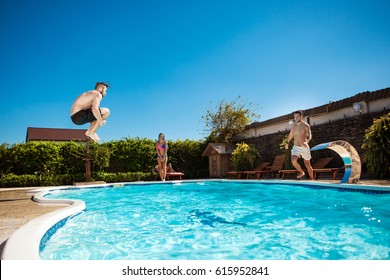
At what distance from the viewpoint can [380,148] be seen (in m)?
8.45

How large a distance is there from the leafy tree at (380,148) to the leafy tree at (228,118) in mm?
10832

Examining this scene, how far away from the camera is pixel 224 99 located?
848 inches

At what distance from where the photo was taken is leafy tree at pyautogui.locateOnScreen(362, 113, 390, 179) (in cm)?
835

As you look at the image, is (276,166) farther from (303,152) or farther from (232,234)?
(232,234)

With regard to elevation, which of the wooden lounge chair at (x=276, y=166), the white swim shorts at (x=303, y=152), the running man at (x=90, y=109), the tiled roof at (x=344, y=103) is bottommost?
the wooden lounge chair at (x=276, y=166)

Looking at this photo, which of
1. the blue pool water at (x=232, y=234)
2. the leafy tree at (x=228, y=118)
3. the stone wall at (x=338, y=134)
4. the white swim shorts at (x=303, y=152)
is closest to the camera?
the blue pool water at (x=232, y=234)

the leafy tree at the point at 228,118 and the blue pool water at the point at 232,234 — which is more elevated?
the leafy tree at the point at 228,118

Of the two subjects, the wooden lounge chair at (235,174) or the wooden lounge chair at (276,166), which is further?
the wooden lounge chair at (235,174)

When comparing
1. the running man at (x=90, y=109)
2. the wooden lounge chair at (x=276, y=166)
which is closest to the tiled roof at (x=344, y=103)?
the wooden lounge chair at (x=276, y=166)

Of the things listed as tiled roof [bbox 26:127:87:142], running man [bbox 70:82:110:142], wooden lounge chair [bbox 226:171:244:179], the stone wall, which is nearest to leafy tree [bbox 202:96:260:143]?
wooden lounge chair [bbox 226:171:244:179]

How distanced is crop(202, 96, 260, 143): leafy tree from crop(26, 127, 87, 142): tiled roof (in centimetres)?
2183

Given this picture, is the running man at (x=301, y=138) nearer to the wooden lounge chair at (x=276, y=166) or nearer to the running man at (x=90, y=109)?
the wooden lounge chair at (x=276, y=166)

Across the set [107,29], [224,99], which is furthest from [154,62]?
[224,99]

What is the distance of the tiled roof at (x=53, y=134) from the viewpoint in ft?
116
